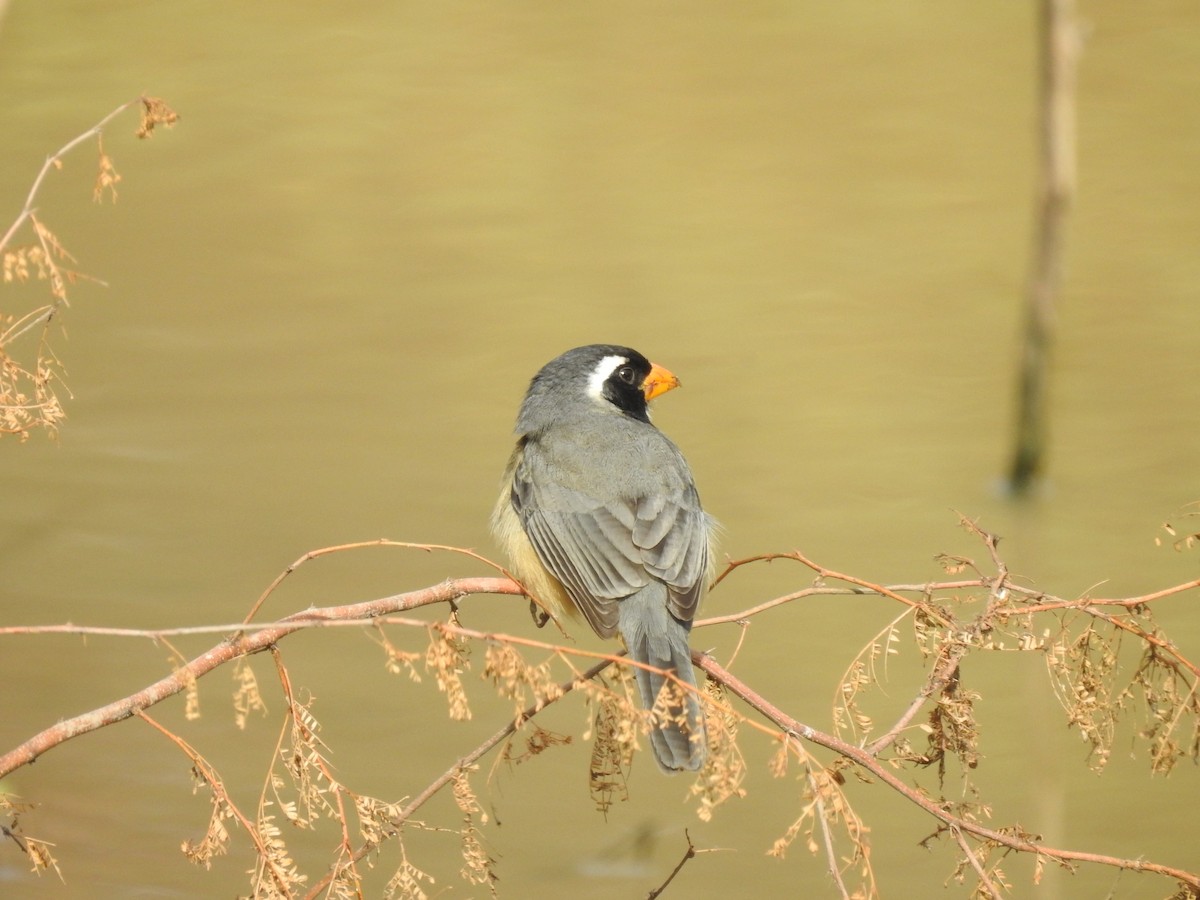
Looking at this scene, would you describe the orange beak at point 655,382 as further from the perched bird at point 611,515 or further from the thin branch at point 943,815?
the thin branch at point 943,815

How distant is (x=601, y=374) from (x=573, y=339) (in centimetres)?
461

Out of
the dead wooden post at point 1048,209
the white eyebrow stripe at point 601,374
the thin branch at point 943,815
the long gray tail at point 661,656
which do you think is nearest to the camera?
the thin branch at point 943,815

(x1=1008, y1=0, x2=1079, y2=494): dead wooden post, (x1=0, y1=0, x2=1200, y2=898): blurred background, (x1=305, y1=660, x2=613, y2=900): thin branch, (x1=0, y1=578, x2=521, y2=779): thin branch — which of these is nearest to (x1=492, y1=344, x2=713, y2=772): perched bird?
(x1=305, y1=660, x2=613, y2=900): thin branch

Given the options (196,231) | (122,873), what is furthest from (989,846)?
(196,231)

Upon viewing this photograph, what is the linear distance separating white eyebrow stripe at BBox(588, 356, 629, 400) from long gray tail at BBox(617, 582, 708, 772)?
1282 millimetres

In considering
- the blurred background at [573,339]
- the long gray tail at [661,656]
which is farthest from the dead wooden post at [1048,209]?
the long gray tail at [661,656]

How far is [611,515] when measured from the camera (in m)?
4.55

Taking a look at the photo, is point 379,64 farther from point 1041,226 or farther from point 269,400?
point 1041,226

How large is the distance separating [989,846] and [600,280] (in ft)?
25.7

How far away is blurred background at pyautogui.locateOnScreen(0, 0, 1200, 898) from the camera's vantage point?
313 inches

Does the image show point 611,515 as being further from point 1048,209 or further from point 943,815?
point 1048,209

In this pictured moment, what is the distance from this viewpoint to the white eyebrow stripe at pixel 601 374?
17.6 feet

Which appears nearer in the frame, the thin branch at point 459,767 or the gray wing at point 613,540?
the thin branch at point 459,767

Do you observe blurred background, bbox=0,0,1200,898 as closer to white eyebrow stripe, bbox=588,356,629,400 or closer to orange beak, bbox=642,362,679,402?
orange beak, bbox=642,362,679,402
